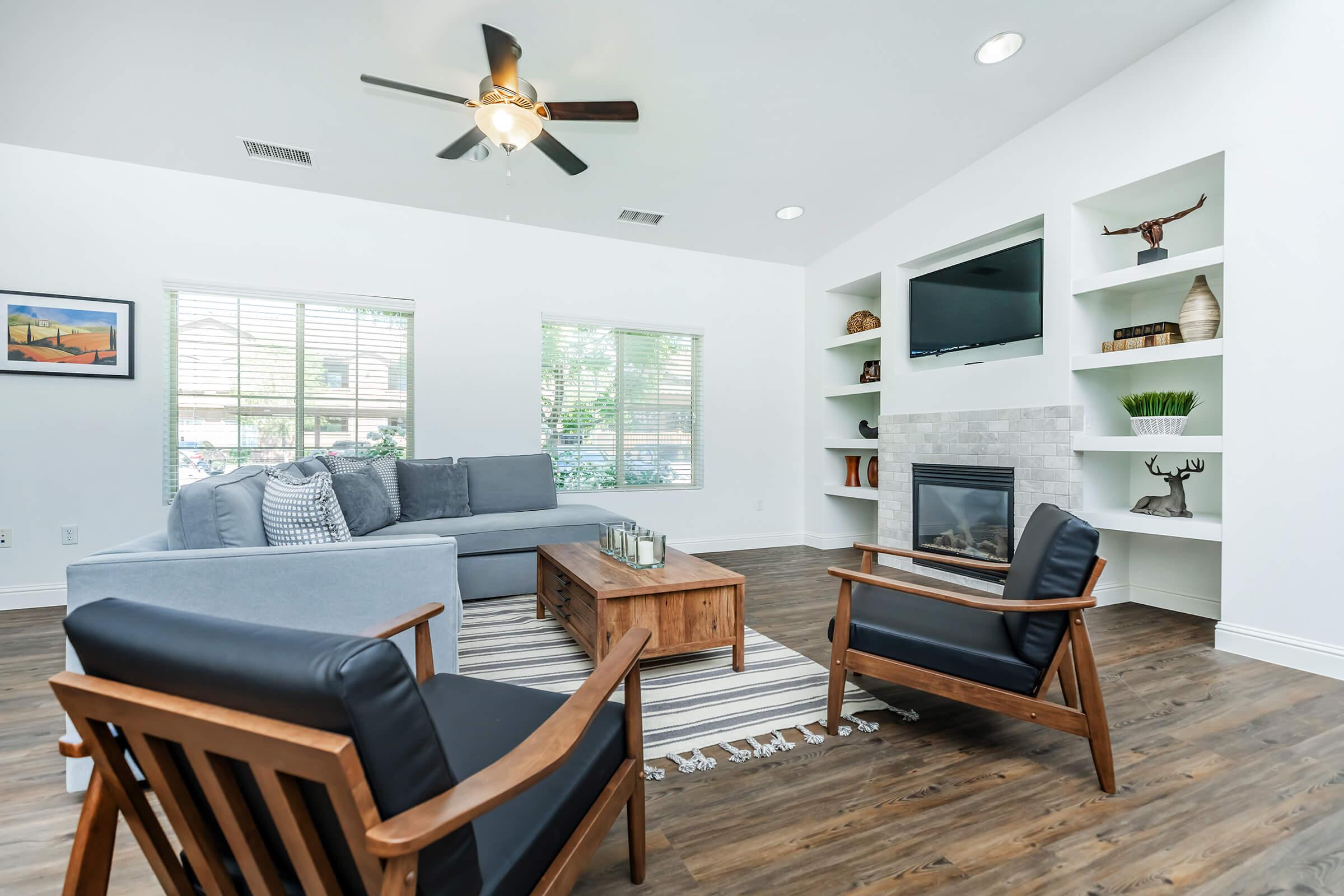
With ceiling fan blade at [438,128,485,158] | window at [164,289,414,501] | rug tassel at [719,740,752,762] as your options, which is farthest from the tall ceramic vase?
window at [164,289,414,501]

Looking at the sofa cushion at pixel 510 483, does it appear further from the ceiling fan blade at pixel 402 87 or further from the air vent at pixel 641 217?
the ceiling fan blade at pixel 402 87

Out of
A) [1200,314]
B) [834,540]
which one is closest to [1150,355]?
[1200,314]

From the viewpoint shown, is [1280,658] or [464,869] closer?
[464,869]

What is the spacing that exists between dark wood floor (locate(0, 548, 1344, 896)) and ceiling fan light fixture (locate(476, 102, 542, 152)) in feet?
9.23

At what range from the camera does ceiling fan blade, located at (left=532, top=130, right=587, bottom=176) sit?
303 centimetres

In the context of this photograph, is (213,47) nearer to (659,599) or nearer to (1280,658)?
(659,599)

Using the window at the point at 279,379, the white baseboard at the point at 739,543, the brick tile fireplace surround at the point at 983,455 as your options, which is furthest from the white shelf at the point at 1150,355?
the window at the point at 279,379

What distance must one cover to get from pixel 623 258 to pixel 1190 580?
4.77 meters

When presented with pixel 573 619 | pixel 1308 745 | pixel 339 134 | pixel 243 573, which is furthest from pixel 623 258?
pixel 1308 745

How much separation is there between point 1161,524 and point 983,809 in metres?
2.62

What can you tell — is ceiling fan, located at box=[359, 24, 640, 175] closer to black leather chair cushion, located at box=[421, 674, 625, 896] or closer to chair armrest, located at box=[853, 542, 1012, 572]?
chair armrest, located at box=[853, 542, 1012, 572]

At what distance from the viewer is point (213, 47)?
9.54 ft

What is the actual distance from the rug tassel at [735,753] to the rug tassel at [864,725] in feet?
1.47

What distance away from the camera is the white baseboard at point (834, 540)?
19.4 feet
